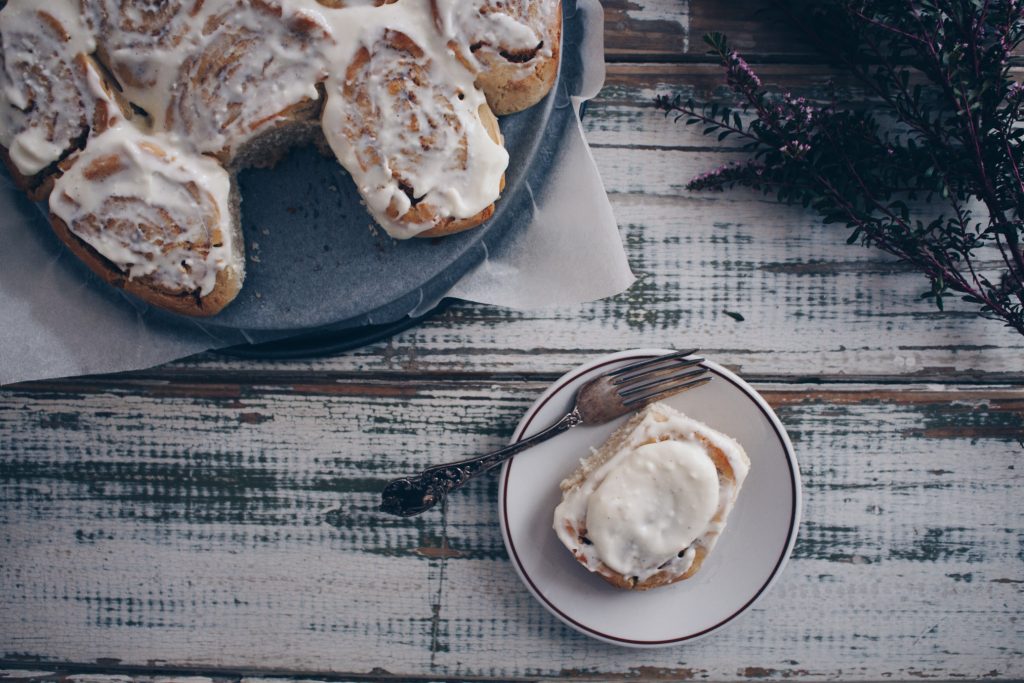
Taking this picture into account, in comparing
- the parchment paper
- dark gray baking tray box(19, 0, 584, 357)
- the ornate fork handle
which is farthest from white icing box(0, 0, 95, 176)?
the ornate fork handle

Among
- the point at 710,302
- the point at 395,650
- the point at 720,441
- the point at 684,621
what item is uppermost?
the point at 710,302

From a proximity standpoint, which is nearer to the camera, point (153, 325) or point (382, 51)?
point (382, 51)

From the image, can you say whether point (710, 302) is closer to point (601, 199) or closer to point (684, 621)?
point (601, 199)

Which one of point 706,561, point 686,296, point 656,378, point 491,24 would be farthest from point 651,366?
point 491,24

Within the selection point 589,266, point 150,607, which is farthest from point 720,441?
point 150,607

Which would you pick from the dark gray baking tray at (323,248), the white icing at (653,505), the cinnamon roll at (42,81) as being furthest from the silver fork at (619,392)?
the cinnamon roll at (42,81)

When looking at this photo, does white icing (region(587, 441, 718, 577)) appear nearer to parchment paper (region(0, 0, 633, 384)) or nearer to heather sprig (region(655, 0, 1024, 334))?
parchment paper (region(0, 0, 633, 384))
